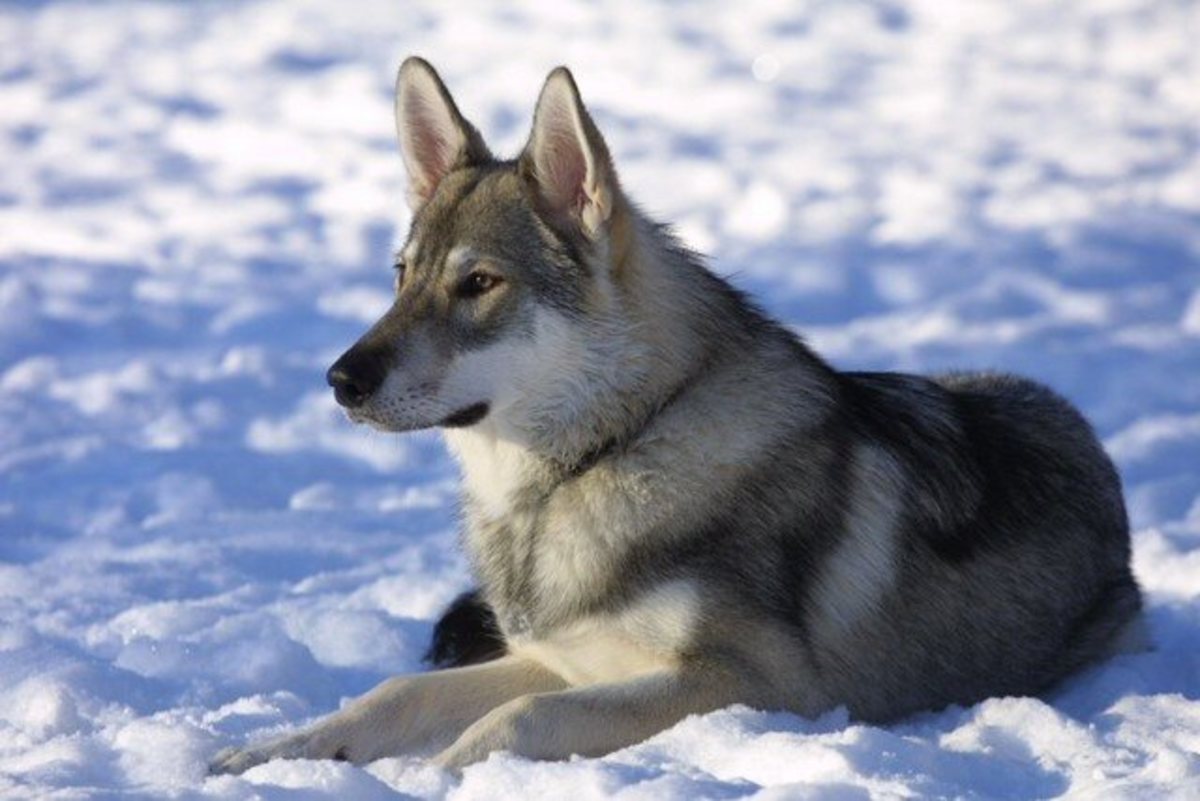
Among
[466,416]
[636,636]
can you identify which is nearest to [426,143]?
[466,416]

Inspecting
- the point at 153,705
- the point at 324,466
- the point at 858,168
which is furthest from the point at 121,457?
the point at 858,168

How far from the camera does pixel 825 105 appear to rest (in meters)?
14.3

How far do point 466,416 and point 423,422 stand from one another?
125 mm

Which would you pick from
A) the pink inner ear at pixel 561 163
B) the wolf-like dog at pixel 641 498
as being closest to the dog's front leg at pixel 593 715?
the wolf-like dog at pixel 641 498

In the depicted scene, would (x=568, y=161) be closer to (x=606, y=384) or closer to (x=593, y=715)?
(x=606, y=384)

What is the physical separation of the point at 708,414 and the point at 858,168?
28.7 ft

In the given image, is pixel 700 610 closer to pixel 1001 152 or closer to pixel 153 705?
pixel 153 705

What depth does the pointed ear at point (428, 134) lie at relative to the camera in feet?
15.9

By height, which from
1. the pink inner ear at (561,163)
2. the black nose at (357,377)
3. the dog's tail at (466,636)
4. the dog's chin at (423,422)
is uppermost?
the pink inner ear at (561,163)

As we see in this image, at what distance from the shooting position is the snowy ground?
13.3 feet

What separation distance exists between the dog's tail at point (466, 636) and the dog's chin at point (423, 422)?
78 centimetres

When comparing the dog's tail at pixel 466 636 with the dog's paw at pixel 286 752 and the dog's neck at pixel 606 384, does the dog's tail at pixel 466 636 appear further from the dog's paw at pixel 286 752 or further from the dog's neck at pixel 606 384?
the dog's paw at pixel 286 752

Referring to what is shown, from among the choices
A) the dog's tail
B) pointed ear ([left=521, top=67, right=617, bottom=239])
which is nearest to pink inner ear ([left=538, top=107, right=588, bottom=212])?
pointed ear ([left=521, top=67, right=617, bottom=239])

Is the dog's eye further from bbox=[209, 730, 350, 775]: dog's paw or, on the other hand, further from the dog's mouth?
bbox=[209, 730, 350, 775]: dog's paw
